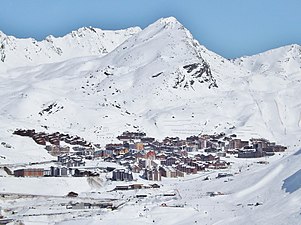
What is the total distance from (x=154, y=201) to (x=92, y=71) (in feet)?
308

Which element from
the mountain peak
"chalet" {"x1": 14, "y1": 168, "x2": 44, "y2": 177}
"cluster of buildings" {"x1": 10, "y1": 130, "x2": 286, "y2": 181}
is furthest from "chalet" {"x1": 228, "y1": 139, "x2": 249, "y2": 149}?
the mountain peak

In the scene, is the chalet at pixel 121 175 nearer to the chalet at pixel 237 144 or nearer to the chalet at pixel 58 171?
the chalet at pixel 58 171

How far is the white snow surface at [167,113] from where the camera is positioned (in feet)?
132

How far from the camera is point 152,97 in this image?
376 ft

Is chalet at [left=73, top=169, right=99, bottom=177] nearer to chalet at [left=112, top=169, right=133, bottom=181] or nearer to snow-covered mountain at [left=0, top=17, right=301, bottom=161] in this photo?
chalet at [left=112, top=169, right=133, bottom=181]

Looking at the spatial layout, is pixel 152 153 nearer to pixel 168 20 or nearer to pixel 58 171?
pixel 58 171

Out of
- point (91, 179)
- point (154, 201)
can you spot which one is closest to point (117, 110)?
point (91, 179)

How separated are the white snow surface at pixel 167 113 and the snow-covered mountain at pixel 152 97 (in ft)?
0.63

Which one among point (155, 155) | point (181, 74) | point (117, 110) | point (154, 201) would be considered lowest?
point (154, 201)

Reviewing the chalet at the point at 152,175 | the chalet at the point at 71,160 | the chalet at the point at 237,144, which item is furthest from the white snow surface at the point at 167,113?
the chalet at the point at 237,144

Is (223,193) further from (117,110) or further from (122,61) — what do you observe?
(122,61)

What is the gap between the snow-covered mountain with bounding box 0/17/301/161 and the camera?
96.4 meters

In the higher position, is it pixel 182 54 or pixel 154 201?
pixel 182 54

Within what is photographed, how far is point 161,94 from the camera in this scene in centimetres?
11581
